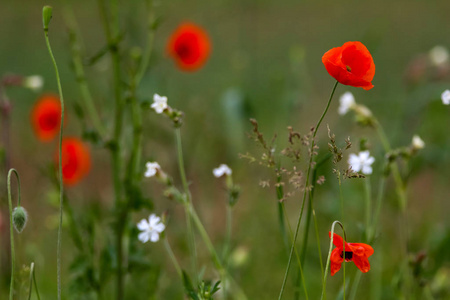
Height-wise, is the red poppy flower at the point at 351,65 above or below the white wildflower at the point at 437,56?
below

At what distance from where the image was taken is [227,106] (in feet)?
6.44

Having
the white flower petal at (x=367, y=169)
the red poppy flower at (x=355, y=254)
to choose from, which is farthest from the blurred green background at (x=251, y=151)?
the red poppy flower at (x=355, y=254)

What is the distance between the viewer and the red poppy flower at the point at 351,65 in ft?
2.51

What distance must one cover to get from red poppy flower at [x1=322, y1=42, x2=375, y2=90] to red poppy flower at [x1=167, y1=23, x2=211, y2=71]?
1.06m

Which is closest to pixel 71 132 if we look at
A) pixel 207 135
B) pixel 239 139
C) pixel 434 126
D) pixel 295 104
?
pixel 207 135

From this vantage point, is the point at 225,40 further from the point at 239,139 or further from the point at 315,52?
the point at 239,139

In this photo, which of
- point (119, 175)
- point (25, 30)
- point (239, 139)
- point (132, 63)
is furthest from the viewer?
point (25, 30)

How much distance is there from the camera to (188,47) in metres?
1.85

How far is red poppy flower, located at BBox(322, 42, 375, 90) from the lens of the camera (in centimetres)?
76

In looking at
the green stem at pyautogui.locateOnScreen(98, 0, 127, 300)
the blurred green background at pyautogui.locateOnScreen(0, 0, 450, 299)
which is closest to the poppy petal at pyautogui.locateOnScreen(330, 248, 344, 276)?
the blurred green background at pyautogui.locateOnScreen(0, 0, 450, 299)

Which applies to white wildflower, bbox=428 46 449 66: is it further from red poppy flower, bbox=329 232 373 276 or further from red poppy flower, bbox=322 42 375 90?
red poppy flower, bbox=329 232 373 276

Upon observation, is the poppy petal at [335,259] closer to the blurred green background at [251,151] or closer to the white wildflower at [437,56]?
the blurred green background at [251,151]

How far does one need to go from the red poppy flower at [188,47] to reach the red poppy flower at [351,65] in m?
1.06

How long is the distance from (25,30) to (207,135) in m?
3.40
